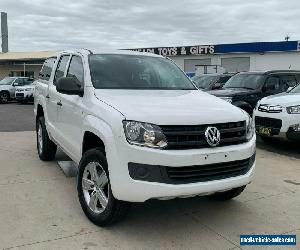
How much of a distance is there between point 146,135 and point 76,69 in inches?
83.8

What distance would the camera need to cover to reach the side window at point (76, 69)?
505cm

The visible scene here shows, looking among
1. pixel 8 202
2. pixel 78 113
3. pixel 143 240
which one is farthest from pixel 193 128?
pixel 8 202

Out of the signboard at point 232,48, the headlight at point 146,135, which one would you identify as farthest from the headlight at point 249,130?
the signboard at point 232,48

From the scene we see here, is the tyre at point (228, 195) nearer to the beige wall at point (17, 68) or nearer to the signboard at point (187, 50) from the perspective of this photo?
the signboard at point (187, 50)

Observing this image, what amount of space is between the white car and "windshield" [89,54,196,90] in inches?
126

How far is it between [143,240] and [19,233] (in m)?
1.24

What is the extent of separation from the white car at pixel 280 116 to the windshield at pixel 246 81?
1.85 m

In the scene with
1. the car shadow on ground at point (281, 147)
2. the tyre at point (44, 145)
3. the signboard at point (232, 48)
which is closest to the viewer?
the tyre at point (44, 145)

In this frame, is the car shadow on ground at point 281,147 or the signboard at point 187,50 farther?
the signboard at point 187,50

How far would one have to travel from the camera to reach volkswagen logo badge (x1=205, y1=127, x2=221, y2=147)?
382 cm

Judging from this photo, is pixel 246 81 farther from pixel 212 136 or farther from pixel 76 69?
pixel 212 136

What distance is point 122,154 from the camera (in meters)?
3.66

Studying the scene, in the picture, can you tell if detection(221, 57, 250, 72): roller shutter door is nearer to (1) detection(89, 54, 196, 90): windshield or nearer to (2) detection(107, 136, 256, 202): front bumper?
(1) detection(89, 54, 196, 90): windshield

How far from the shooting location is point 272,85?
10805 mm
